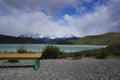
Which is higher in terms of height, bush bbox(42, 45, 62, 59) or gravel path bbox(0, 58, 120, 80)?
bush bbox(42, 45, 62, 59)

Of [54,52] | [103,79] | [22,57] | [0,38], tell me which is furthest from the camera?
[0,38]

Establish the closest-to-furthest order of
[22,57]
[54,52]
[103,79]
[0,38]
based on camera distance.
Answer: [103,79], [22,57], [54,52], [0,38]

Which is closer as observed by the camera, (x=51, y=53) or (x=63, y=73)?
(x=63, y=73)

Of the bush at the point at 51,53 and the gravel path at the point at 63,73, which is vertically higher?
the bush at the point at 51,53

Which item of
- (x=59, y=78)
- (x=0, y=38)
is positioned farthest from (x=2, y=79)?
(x=0, y=38)

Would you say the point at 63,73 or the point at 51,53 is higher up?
the point at 51,53

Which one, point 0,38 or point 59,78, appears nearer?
point 59,78

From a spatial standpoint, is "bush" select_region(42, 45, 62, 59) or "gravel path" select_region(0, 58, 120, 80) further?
"bush" select_region(42, 45, 62, 59)

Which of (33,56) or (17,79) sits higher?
(33,56)

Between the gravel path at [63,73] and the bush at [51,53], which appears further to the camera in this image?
the bush at [51,53]

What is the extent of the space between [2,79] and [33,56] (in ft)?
8.21

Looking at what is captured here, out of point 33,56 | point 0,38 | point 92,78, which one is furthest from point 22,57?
point 0,38

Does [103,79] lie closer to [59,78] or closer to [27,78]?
[59,78]

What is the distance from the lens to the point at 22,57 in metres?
8.70
